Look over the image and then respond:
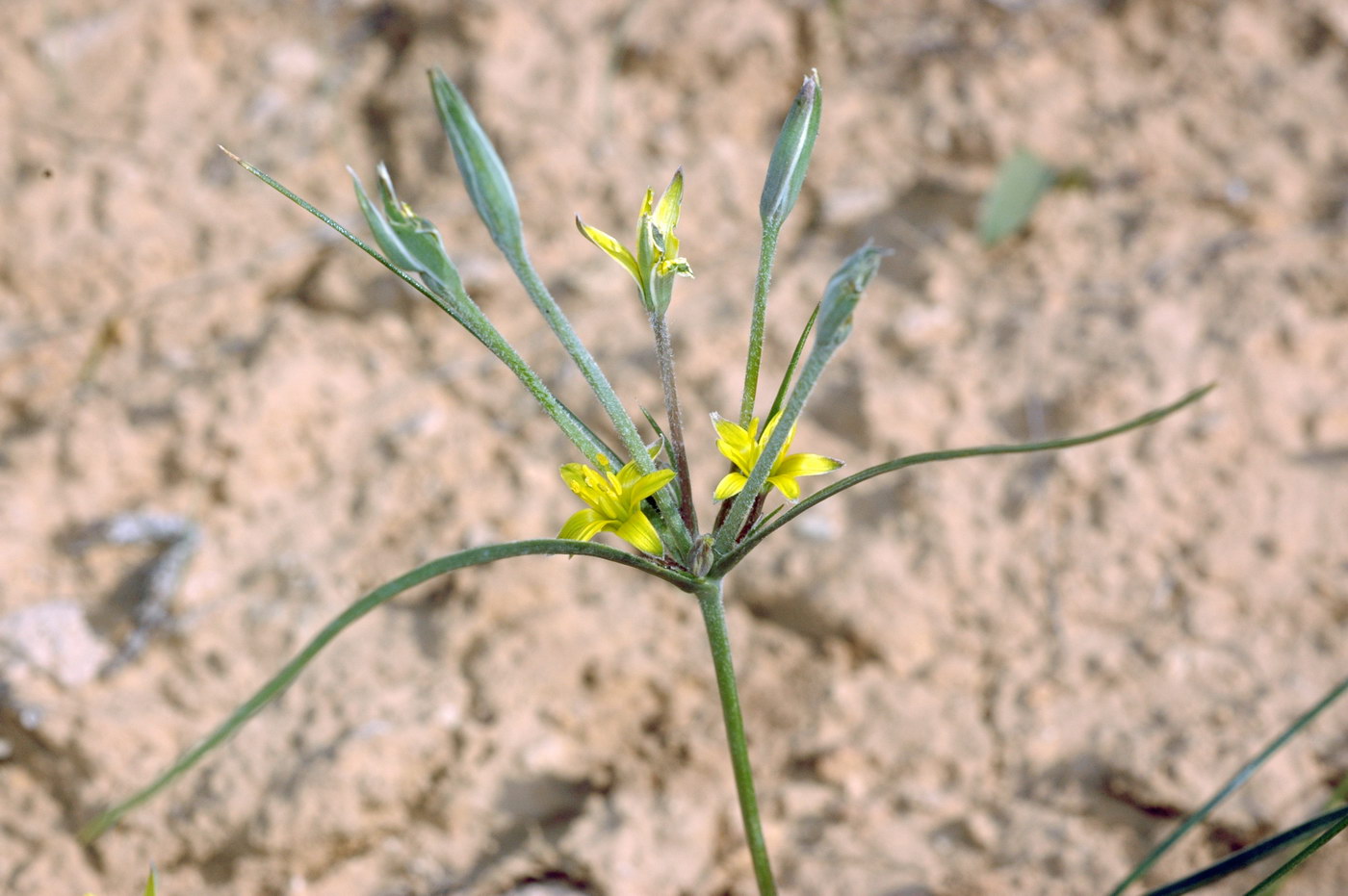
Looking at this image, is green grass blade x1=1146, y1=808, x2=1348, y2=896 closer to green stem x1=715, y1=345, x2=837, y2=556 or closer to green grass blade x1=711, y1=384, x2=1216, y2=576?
green grass blade x1=711, y1=384, x2=1216, y2=576

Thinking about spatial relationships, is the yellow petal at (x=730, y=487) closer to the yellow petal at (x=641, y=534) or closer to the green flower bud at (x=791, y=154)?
the yellow petal at (x=641, y=534)

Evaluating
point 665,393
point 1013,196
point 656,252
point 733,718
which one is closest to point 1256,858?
point 733,718

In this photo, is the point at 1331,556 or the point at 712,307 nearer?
the point at 1331,556

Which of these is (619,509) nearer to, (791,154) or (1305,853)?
(791,154)

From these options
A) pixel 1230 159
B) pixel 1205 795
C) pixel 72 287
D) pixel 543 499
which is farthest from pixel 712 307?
pixel 72 287

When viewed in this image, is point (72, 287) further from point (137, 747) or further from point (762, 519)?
point (762, 519)

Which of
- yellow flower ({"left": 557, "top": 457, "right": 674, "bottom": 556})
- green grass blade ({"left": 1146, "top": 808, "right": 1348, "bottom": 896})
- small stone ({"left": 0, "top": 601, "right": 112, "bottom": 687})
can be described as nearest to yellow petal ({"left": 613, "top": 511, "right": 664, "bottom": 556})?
yellow flower ({"left": 557, "top": 457, "right": 674, "bottom": 556})
